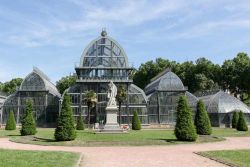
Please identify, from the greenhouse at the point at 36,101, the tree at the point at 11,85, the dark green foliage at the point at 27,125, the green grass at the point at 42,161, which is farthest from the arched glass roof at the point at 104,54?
the tree at the point at 11,85

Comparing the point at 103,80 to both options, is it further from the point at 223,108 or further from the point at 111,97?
the point at 111,97

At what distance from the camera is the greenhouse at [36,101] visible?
68812 mm

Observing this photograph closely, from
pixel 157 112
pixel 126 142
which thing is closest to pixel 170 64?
pixel 157 112

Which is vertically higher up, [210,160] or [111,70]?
[111,70]

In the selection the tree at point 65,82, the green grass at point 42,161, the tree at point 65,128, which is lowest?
the green grass at point 42,161

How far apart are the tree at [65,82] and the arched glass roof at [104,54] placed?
35899 millimetres

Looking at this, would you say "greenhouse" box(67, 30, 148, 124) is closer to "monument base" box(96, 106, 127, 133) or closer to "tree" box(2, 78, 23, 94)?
"monument base" box(96, 106, 127, 133)

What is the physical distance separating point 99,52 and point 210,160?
5377cm

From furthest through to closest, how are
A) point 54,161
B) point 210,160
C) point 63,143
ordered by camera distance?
point 63,143 < point 210,160 < point 54,161

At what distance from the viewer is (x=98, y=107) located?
68000 millimetres

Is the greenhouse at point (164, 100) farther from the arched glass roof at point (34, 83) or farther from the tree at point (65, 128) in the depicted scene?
the tree at point (65, 128)

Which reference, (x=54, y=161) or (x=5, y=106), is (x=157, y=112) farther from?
(x=54, y=161)

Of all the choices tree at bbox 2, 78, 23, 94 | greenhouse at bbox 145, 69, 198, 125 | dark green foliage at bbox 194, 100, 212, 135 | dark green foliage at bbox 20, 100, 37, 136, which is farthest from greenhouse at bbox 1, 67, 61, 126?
tree at bbox 2, 78, 23, 94

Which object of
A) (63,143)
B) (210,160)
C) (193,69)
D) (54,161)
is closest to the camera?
(54,161)
